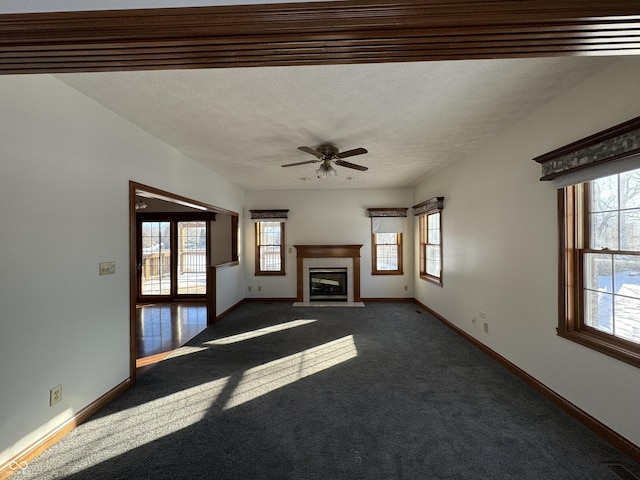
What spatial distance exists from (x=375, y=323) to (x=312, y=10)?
4.59m

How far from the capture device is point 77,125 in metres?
2.29

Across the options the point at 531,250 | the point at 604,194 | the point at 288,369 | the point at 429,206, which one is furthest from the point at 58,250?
the point at 429,206

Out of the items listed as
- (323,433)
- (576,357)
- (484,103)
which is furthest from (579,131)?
(323,433)

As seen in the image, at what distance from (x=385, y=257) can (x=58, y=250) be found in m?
5.70

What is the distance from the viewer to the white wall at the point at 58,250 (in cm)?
182

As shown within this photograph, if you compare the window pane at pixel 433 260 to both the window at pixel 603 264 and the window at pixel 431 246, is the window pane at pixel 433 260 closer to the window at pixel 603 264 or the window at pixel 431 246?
the window at pixel 431 246

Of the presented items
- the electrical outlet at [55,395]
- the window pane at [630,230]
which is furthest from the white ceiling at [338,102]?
the electrical outlet at [55,395]

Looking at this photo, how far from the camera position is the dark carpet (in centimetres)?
181

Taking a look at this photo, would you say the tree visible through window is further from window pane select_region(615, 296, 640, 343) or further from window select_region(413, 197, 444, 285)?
window select_region(413, 197, 444, 285)

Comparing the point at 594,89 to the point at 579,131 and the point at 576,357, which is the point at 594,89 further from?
the point at 576,357

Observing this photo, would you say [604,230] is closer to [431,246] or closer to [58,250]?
[431,246]

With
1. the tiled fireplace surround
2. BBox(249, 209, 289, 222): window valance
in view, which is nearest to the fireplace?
the tiled fireplace surround

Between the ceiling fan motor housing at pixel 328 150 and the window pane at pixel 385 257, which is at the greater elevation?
the ceiling fan motor housing at pixel 328 150

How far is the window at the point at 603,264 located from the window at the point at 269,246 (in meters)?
5.26
